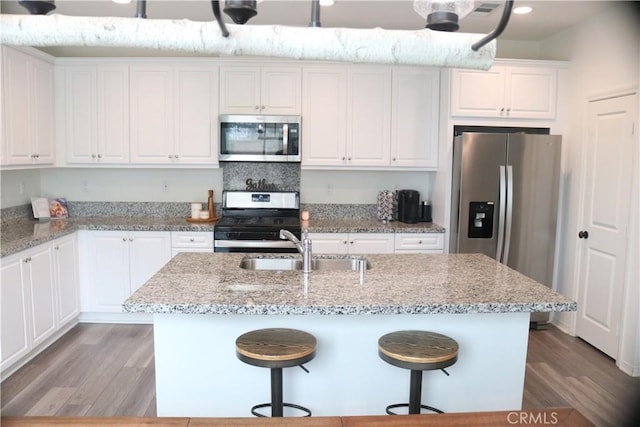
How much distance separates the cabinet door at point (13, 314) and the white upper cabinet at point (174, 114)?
1.54 m

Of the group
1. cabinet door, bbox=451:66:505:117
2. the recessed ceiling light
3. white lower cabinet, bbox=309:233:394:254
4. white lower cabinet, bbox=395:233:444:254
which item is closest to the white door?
cabinet door, bbox=451:66:505:117

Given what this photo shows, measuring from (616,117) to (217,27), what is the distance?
11.6ft

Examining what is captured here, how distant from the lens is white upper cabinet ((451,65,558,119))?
416 centimetres

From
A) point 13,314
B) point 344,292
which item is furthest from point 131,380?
point 344,292

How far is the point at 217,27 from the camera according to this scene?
1113 millimetres

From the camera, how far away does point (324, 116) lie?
4.38 metres

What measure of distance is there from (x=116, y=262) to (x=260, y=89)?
6.54 ft

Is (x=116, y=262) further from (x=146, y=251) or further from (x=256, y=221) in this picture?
(x=256, y=221)

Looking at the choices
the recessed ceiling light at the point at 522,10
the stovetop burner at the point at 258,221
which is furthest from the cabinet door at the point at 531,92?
the stovetop burner at the point at 258,221

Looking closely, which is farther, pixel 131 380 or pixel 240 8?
pixel 131 380

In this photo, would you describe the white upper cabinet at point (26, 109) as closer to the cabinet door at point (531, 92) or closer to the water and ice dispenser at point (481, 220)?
the water and ice dispenser at point (481, 220)

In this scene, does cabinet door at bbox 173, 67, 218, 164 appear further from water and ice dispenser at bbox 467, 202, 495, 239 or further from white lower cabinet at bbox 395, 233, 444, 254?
water and ice dispenser at bbox 467, 202, 495, 239

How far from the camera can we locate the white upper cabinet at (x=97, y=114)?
14.1ft

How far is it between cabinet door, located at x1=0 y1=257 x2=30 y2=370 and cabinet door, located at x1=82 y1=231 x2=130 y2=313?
33.4 inches
